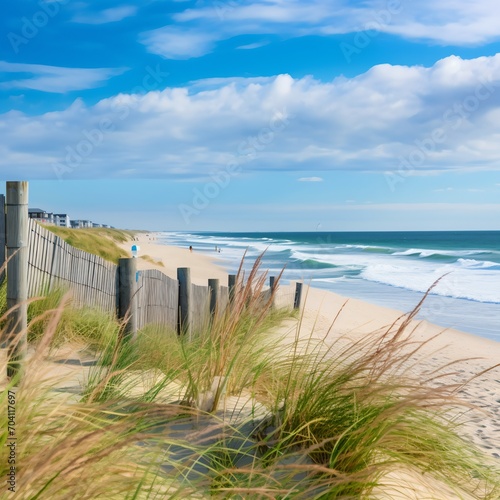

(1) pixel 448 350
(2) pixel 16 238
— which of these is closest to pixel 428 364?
(1) pixel 448 350

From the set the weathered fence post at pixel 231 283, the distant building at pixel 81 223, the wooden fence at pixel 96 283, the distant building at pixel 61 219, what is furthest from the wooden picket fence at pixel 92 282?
the distant building at pixel 81 223

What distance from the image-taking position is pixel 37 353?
6.23 feet

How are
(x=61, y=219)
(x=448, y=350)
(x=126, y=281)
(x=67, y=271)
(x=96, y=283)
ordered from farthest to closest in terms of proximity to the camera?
(x=61, y=219) → (x=448, y=350) → (x=96, y=283) → (x=67, y=271) → (x=126, y=281)

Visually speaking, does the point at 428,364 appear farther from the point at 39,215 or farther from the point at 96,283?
the point at 39,215

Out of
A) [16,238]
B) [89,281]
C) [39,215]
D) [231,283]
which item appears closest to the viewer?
[16,238]

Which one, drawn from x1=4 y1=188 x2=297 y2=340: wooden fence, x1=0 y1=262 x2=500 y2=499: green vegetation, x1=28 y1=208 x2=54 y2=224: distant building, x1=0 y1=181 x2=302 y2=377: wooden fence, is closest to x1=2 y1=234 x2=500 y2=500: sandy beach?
x1=0 y1=262 x2=500 y2=499: green vegetation

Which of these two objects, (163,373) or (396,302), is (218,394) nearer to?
(163,373)

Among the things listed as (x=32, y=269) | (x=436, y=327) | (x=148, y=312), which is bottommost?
(x=436, y=327)

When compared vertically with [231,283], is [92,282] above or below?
above

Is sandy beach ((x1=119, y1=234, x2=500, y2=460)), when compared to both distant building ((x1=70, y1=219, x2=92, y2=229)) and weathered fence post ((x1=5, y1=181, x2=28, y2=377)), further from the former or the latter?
distant building ((x1=70, y1=219, x2=92, y2=229))

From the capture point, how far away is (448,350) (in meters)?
12.5

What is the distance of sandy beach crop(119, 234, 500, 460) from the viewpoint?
5.55 metres

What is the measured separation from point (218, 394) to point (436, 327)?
516 inches

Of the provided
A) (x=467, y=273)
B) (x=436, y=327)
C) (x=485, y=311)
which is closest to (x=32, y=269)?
(x=436, y=327)
